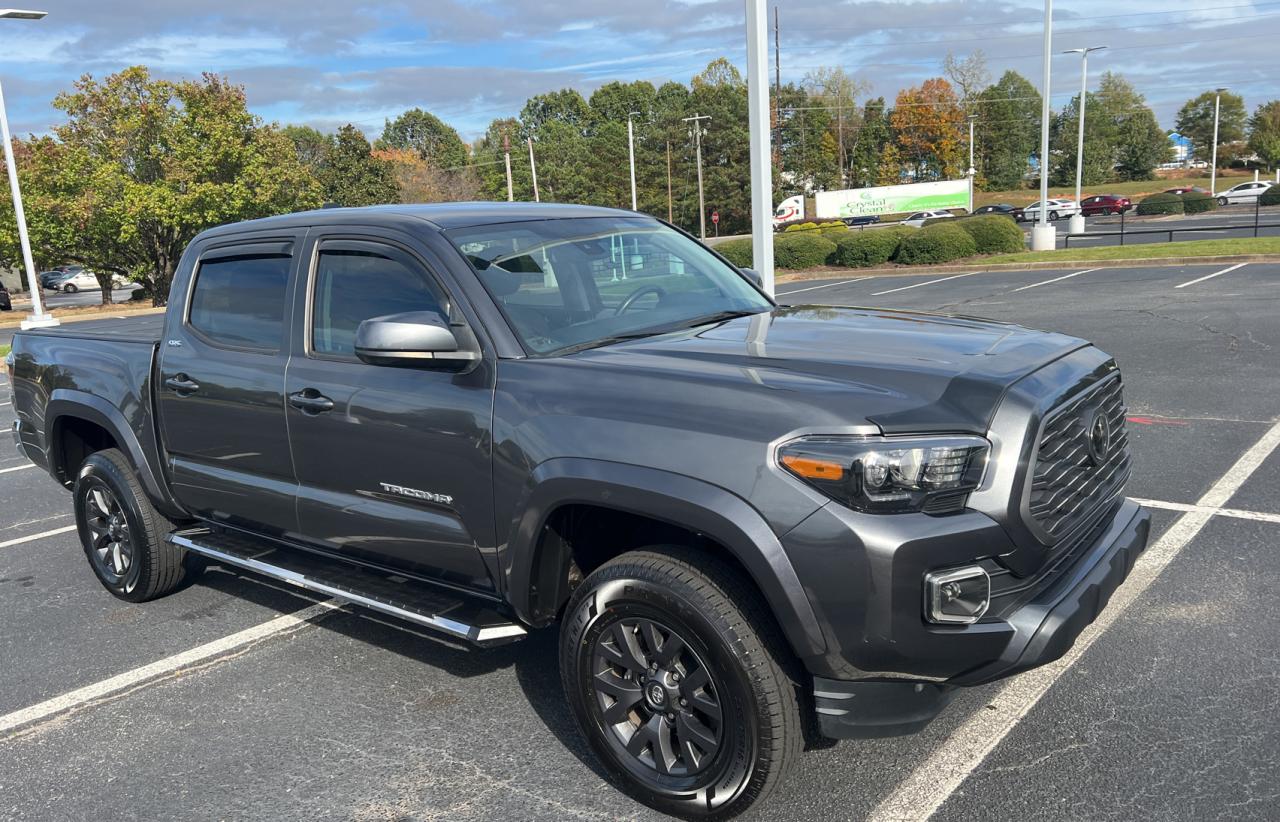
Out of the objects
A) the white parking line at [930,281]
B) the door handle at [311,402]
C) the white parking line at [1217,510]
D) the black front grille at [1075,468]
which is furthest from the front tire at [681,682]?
the white parking line at [930,281]

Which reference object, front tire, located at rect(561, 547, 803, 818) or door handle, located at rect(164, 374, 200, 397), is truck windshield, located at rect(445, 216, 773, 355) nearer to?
front tire, located at rect(561, 547, 803, 818)

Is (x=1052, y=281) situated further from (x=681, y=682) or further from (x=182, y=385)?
(x=681, y=682)

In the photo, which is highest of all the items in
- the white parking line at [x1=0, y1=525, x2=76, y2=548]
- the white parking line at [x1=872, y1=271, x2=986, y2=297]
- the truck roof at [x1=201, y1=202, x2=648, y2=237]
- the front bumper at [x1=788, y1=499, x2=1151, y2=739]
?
the truck roof at [x1=201, y1=202, x2=648, y2=237]

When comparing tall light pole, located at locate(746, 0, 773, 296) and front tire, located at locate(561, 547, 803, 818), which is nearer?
front tire, located at locate(561, 547, 803, 818)

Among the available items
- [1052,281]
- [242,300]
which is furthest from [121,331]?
[1052,281]

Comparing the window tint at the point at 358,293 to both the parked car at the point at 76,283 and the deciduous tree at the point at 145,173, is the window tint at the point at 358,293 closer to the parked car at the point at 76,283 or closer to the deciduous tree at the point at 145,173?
the deciduous tree at the point at 145,173

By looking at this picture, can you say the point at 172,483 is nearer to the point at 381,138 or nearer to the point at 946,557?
the point at 946,557

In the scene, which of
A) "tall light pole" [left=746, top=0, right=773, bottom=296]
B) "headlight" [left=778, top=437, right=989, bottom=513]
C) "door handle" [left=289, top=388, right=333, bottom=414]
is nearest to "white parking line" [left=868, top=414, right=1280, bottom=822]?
"headlight" [left=778, top=437, right=989, bottom=513]

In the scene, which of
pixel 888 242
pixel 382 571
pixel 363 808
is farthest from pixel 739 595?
pixel 888 242

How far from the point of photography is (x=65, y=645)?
4.65m

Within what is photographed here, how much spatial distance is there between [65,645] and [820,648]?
3808 millimetres

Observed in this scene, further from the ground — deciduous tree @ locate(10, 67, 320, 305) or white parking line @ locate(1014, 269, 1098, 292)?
deciduous tree @ locate(10, 67, 320, 305)

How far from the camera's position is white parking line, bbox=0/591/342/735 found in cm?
397

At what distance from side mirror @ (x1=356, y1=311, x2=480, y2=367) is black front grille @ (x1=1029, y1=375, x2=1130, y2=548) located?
5.98ft
